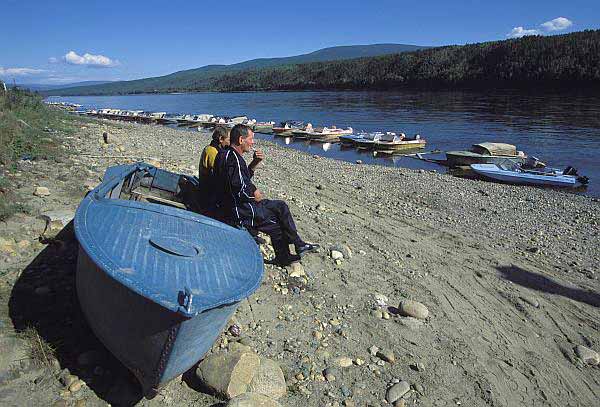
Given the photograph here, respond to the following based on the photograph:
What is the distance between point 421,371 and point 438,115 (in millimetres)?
43345

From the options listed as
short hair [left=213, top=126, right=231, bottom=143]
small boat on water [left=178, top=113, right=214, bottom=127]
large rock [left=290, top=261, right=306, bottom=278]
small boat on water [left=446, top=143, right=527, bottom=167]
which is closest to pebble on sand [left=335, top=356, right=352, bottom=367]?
large rock [left=290, top=261, right=306, bottom=278]

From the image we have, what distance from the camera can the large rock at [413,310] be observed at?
18.6 ft

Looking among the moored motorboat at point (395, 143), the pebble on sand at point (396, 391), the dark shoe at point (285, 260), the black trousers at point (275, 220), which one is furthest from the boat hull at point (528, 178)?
the pebble on sand at point (396, 391)

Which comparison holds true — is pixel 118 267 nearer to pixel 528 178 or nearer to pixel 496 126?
pixel 528 178

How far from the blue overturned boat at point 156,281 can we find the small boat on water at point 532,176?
52.0 ft

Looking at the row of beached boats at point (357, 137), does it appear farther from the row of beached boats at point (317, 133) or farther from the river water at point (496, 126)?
the river water at point (496, 126)

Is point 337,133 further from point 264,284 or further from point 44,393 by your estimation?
point 44,393

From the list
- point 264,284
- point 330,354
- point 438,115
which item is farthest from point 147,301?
point 438,115

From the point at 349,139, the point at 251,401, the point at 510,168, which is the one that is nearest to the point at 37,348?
the point at 251,401

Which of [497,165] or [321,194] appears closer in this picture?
[321,194]

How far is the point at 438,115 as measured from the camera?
44312 millimetres

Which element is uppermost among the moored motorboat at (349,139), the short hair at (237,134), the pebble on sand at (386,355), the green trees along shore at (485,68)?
the green trees along shore at (485,68)

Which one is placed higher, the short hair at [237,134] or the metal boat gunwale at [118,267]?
the short hair at [237,134]

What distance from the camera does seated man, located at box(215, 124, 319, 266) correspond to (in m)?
5.52
